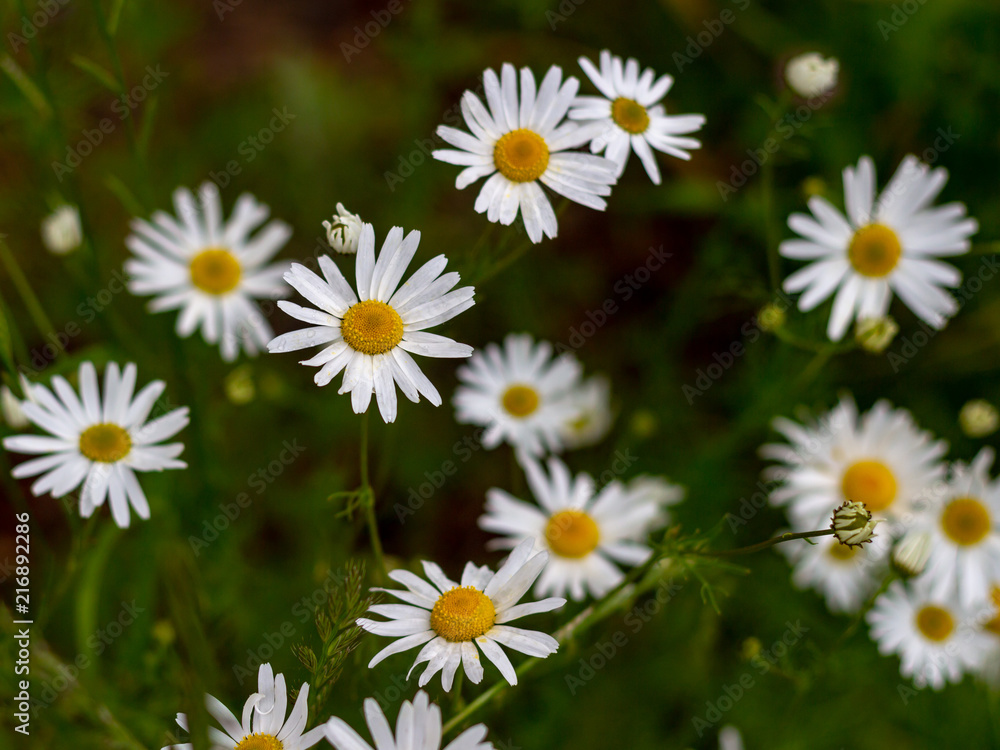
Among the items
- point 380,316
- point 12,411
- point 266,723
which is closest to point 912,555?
point 380,316

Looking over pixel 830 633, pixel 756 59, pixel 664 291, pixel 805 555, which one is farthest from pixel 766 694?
pixel 756 59

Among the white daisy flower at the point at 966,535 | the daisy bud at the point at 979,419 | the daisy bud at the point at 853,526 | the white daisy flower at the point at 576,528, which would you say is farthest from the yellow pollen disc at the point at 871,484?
the daisy bud at the point at 853,526

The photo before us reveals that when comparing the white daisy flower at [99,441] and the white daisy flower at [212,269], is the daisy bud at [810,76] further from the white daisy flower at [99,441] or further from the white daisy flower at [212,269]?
the white daisy flower at [99,441]

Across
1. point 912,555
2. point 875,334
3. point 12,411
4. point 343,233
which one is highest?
point 12,411

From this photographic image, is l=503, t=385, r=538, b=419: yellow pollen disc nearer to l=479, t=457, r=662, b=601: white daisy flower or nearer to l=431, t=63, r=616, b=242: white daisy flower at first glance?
l=479, t=457, r=662, b=601: white daisy flower

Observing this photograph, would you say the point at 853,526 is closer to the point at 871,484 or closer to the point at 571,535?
the point at 571,535

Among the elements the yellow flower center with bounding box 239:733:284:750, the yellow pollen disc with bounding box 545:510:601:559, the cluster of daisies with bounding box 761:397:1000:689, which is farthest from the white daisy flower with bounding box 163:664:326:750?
the cluster of daisies with bounding box 761:397:1000:689

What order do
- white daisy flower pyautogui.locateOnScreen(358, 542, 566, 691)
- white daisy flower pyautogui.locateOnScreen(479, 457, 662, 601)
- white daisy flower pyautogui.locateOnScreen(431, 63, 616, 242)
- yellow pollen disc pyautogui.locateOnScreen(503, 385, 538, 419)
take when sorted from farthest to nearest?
1. yellow pollen disc pyautogui.locateOnScreen(503, 385, 538, 419)
2. white daisy flower pyautogui.locateOnScreen(479, 457, 662, 601)
3. white daisy flower pyautogui.locateOnScreen(431, 63, 616, 242)
4. white daisy flower pyautogui.locateOnScreen(358, 542, 566, 691)
